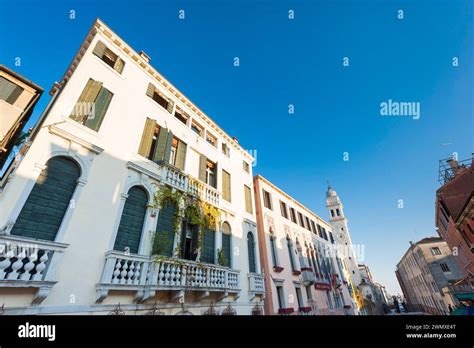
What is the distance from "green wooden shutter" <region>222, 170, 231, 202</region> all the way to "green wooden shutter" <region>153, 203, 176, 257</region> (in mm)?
4282

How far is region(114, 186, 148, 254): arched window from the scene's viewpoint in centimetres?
773

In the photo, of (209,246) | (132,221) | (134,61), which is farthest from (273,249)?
(134,61)

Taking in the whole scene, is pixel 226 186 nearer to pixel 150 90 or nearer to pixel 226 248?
pixel 226 248

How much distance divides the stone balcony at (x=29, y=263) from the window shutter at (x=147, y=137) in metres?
4.79

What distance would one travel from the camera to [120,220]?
7828 mm

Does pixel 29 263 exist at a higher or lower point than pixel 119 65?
lower

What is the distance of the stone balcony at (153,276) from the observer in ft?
21.9

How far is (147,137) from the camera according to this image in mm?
10133

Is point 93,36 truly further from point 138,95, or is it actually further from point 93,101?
Result: point 93,101

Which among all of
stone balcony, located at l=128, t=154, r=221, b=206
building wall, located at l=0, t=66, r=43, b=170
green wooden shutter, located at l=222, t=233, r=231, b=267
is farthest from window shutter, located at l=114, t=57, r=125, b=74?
green wooden shutter, located at l=222, t=233, r=231, b=267

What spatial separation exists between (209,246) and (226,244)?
1.37 meters

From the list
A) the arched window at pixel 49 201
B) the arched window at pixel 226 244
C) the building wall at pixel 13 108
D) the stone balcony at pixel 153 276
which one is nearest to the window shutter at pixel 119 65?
the building wall at pixel 13 108
